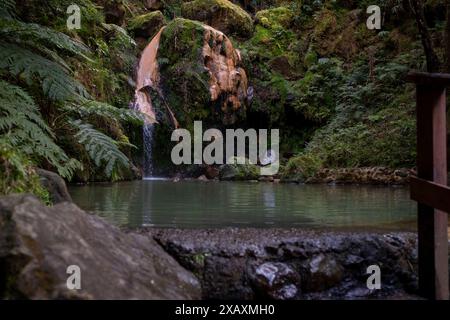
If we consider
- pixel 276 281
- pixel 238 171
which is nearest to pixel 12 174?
pixel 276 281

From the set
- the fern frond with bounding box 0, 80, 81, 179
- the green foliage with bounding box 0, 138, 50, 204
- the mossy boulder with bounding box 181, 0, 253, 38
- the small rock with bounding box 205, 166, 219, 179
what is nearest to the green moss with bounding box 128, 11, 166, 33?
the mossy boulder with bounding box 181, 0, 253, 38

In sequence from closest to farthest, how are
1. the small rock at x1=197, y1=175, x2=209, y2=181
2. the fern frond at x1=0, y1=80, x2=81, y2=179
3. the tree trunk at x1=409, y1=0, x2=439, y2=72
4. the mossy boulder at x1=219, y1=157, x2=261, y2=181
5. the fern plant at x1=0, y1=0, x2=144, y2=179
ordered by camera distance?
the fern frond at x1=0, y1=80, x2=81, y2=179 → the fern plant at x1=0, y1=0, x2=144, y2=179 → the tree trunk at x1=409, y1=0, x2=439, y2=72 → the mossy boulder at x1=219, y1=157, x2=261, y2=181 → the small rock at x1=197, y1=175, x2=209, y2=181

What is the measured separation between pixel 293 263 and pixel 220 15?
1725cm

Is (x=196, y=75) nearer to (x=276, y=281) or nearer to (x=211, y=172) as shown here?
(x=211, y=172)

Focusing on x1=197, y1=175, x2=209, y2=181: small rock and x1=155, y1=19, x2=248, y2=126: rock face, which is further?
x1=155, y1=19, x2=248, y2=126: rock face

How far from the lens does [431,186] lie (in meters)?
3.16

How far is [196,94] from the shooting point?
1574 centimetres

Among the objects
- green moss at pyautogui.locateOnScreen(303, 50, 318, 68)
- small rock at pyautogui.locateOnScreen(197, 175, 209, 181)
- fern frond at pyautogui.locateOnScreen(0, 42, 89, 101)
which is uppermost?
green moss at pyautogui.locateOnScreen(303, 50, 318, 68)

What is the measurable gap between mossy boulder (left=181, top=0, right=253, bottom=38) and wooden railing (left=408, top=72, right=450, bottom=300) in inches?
663

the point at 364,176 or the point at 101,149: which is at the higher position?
the point at 101,149

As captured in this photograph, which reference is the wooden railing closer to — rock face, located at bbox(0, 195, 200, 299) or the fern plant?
rock face, located at bbox(0, 195, 200, 299)

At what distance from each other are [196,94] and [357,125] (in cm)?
524

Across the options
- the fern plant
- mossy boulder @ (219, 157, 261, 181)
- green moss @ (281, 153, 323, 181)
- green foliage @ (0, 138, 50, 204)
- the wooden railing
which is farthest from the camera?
mossy boulder @ (219, 157, 261, 181)

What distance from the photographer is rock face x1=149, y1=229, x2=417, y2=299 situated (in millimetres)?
3285
